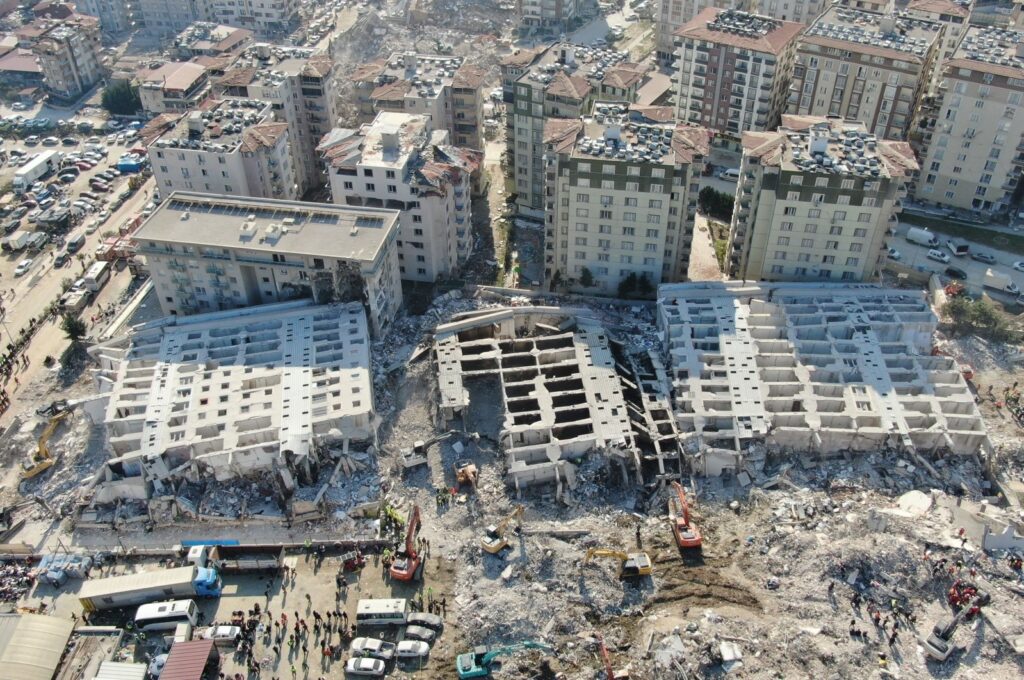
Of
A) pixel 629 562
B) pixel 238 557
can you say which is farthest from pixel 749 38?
pixel 238 557

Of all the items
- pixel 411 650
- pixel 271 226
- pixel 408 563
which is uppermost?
pixel 271 226

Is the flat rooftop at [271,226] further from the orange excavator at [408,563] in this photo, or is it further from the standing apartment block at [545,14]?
the standing apartment block at [545,14]

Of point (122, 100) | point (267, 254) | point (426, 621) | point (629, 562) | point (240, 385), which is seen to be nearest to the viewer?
point (426, 621)

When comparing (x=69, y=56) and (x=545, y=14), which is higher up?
(x=545, y=14)

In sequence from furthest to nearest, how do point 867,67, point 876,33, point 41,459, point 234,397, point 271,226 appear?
point 876,33 < point 867,67 < point 271,226 < point 41,459 < point 234,397

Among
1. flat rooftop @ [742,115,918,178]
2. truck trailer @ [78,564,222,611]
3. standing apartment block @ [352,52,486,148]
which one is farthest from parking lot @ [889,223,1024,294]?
truck trailer @ [78,564,222,611]

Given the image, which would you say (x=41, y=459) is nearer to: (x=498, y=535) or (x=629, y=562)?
(x=498, y=535)

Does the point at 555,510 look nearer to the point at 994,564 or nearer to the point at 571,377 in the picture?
A: the point at 571,377
